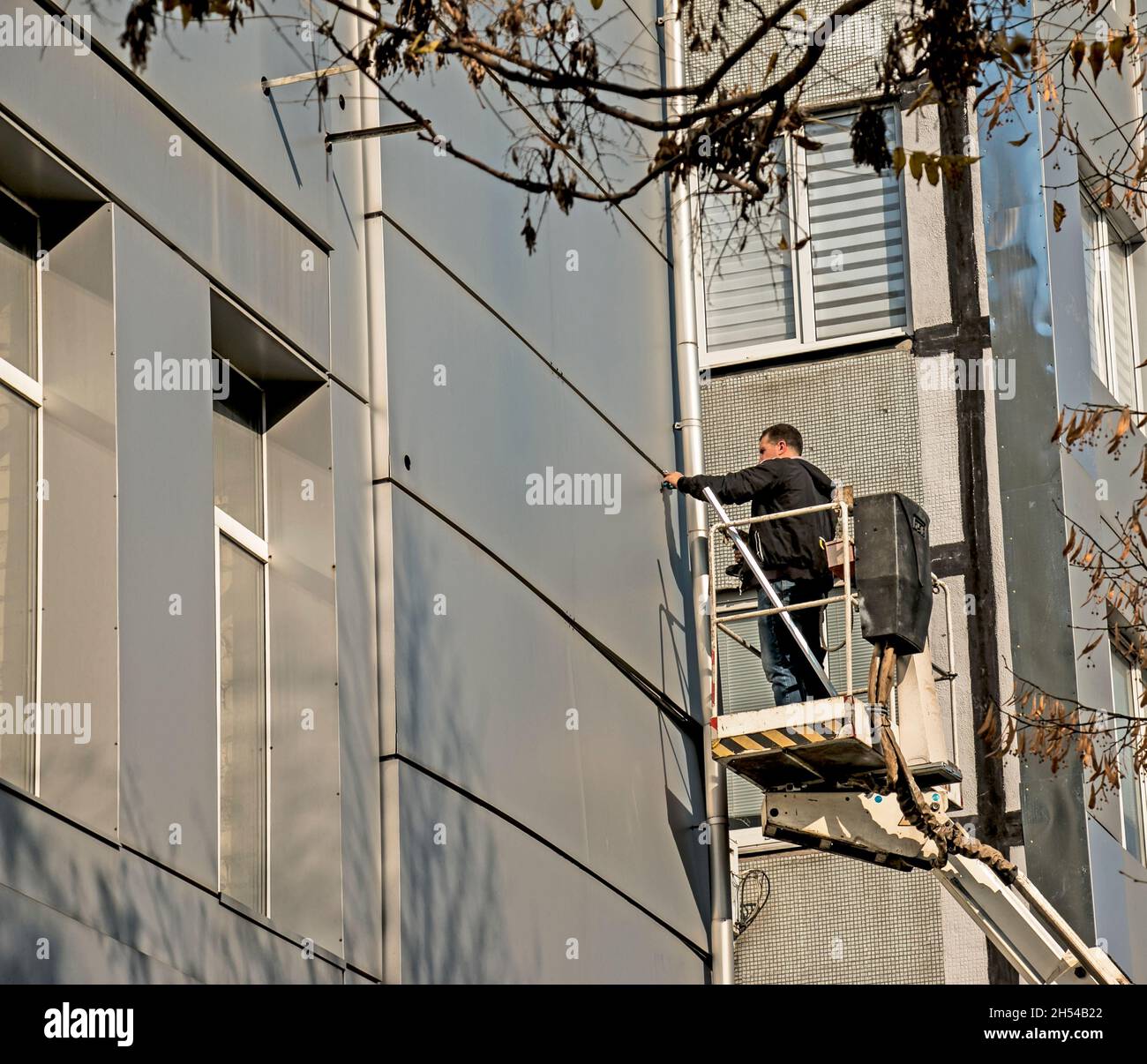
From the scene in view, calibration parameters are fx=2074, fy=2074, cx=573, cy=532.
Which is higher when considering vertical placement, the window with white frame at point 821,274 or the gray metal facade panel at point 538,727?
the window with white frame at point 821,274

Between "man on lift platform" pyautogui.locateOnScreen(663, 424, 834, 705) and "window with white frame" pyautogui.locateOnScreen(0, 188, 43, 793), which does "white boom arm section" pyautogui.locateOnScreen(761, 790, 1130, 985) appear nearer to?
"man on lift platform" pyautogui.locateOnScreen(663, 424, 834, 705)

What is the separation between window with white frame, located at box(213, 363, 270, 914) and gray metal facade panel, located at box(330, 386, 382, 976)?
35cm

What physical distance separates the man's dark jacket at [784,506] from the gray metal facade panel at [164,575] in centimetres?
514

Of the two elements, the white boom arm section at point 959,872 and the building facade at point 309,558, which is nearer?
the building facade at point 309,558

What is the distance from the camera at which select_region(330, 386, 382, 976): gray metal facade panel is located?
937cm

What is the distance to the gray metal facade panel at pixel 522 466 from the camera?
10.8m

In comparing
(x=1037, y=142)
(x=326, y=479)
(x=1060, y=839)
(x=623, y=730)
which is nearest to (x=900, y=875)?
(x=1060, y=839)

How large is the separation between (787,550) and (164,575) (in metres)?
5.91

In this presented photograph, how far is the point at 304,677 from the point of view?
9.47 meters

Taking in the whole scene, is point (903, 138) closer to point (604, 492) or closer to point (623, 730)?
point (604, 492)

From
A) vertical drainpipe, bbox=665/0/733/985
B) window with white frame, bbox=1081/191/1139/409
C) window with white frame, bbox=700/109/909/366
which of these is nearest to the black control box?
vertical drainpipe, bbox=665/0/733/985

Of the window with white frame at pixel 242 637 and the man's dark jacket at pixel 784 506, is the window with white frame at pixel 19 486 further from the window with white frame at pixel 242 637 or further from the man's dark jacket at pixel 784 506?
the man's dark jacket at pixel 784 506

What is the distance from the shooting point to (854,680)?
51.0 ft

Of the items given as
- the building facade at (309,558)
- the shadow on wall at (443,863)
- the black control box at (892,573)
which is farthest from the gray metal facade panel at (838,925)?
the shadow on wall at (443,863)
